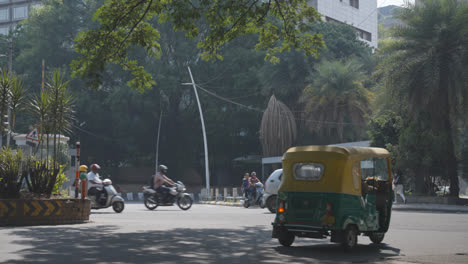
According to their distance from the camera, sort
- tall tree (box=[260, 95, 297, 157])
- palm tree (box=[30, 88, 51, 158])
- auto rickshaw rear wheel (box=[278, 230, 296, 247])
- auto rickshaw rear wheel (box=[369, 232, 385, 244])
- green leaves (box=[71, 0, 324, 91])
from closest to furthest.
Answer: auto rickshaw rear wheel (box=[278, 230, 296, 247])
auto rickshaw rear wheel (box=[369, 232, 385, 244])
green leaves (box=[71, 0, 324, 91])
palm tree (box=[30, 88, 51, 158])
tall tree (box=[260, 95, 297, 157])

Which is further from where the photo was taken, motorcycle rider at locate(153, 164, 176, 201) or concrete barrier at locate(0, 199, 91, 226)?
motorcycle rider at locate(153, 164, 176, 201)

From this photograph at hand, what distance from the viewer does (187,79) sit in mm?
55781

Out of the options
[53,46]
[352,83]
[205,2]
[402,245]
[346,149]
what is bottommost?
Result: [402,245]

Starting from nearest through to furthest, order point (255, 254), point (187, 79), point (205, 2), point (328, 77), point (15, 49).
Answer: point (255, 254), point (205, 2), point (328, 77), point (187, 79), point (15, 49)

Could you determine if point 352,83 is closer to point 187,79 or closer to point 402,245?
point 187,79

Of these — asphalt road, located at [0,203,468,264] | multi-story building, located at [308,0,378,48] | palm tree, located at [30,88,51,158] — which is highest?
multi-story building, located at [308,0,378,48]

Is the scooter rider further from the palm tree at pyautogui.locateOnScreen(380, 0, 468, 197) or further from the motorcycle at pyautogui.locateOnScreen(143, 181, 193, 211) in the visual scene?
the palm tree at pyautogui.locateOnScreen(380, 0, 468, 197)

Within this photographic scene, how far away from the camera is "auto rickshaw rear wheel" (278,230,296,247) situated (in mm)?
11477

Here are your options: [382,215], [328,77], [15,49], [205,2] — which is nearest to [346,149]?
[382,215]

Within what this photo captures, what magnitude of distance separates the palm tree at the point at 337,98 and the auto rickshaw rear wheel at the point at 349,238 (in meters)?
35.2

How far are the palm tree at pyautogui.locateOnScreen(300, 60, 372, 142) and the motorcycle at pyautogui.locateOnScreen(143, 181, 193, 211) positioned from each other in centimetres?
2294

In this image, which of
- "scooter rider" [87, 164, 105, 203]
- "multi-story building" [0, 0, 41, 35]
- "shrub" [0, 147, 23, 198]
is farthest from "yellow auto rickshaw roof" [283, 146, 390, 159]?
"multi-story building" [0, 0, 41, 35]

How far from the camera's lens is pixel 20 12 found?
11462 centimetres

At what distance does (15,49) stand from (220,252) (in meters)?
56.7
